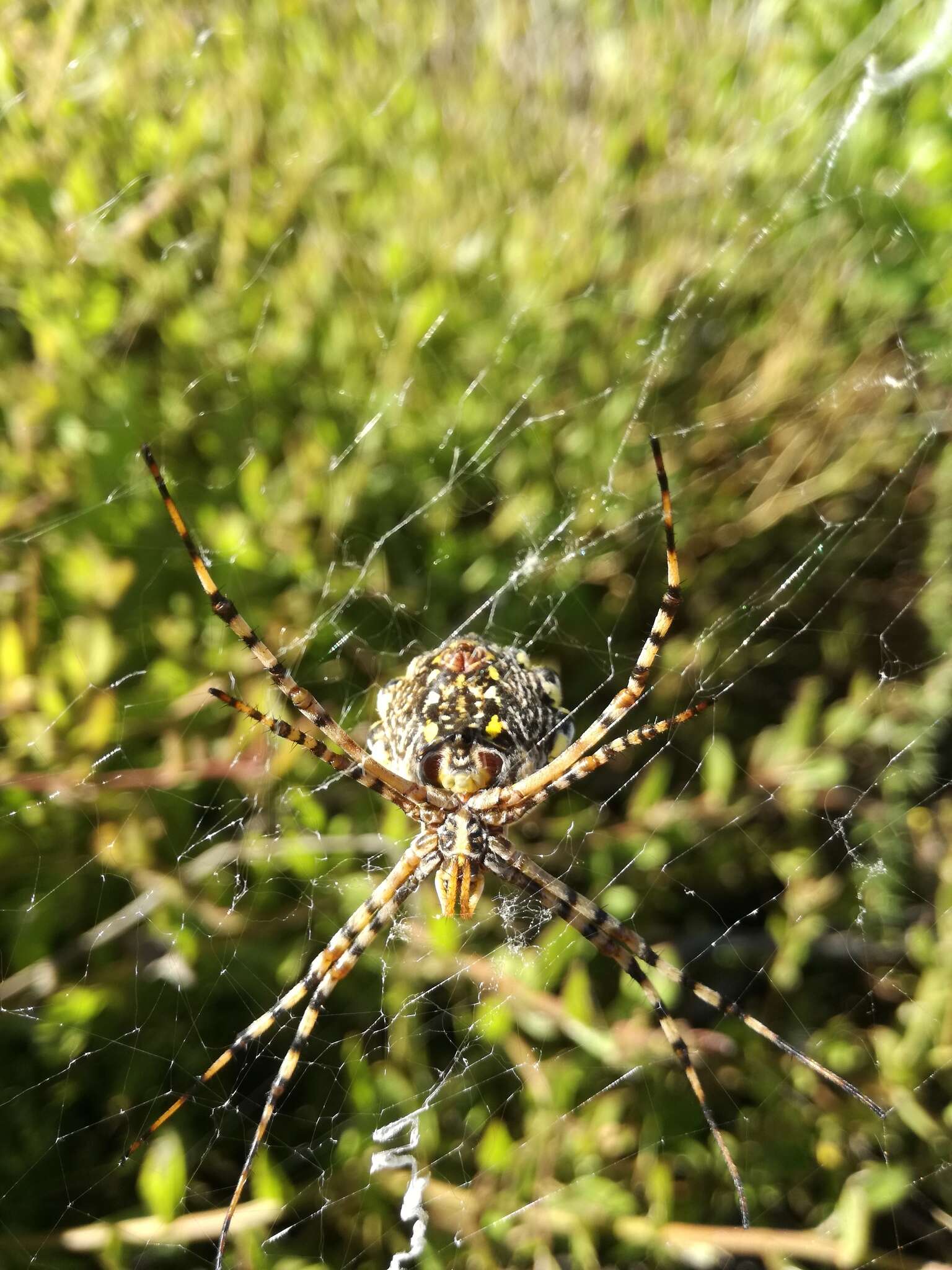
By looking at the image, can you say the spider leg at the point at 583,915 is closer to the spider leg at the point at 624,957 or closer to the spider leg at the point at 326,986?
the spider leg at the point at 624,957

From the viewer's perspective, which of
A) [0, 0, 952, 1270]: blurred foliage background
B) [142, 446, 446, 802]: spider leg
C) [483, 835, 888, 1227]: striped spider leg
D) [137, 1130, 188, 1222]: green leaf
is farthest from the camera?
[483, 835, 888, 1227]: striped spider leg

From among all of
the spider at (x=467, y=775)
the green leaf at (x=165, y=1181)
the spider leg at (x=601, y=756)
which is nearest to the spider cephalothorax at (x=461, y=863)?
the spider at (x=467, y=775)

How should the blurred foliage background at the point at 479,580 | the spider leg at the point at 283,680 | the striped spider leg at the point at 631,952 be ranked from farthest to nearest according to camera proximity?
1. the striped spider leg at the point at 631,952
2. the blurred foliage background at the point at 479,580
3. the spider leg at the point at 283,680

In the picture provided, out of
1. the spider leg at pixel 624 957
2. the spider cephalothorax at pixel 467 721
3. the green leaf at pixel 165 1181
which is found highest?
the spider cephalothorax at pixel 467 721

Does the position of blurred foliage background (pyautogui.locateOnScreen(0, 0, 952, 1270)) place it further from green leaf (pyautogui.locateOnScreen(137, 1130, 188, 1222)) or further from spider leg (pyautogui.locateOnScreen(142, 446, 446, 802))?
spider leg (pyautogui.locateOnScreen(142, 446, 446, 802))

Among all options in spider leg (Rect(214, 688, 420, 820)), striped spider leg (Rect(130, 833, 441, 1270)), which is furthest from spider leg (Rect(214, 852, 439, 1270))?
spider leg (Rect(214, 688, 420, 820))

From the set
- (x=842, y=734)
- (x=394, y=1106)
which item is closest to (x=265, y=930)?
(x=394, y=1106)

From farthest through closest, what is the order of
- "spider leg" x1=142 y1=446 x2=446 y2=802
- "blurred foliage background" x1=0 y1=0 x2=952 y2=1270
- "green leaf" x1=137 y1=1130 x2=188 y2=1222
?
"blurred foliage background" x1=0 y1=0 x2=952 y2=1270 < "spider leg" x1=142 y1=446 x2=446 y2=802 < "green leaf" x1=137 y1=1130 x2=188 y2=1222

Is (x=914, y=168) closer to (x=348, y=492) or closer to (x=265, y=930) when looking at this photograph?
(x=348, y=492)
